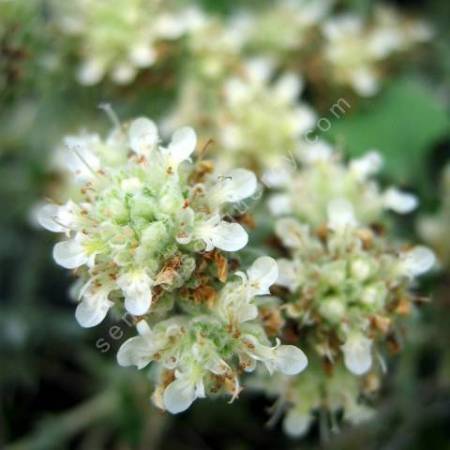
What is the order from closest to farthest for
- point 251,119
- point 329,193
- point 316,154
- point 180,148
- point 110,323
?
1. point 180,148
2. point 329,193
3. point 316,154
4. point 251,119
5. point 110,323

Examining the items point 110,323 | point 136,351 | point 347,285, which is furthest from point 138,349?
point 110,323

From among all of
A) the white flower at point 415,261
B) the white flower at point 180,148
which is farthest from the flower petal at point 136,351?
the white flower at point 415,261

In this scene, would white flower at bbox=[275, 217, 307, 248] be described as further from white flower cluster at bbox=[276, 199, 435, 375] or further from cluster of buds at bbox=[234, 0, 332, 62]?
cluster of buds at bbox=[234, 0, 332, 62]

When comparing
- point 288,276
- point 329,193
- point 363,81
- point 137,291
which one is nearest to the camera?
point 137,291

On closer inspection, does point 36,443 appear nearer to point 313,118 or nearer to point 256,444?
point 256,444

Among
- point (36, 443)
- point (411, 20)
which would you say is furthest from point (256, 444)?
point (411, 20)

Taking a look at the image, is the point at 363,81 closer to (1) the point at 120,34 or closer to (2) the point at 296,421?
(1) the point at 120,34

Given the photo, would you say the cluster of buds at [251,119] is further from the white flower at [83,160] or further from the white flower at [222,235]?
the white flower at [222,235]
